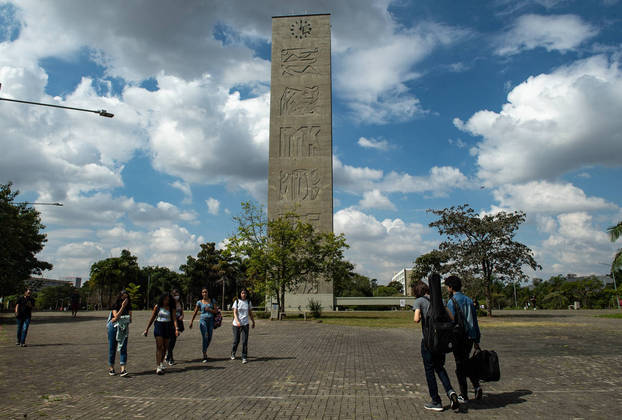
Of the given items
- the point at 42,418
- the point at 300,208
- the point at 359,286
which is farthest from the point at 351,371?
the point at 359,286

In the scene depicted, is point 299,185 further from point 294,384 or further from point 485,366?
point 485,366

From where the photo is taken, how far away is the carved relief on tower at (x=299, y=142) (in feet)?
168

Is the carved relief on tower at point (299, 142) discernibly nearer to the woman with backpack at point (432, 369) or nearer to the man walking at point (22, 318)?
the man walking at point (22, 318)

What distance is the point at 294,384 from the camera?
8.09 m

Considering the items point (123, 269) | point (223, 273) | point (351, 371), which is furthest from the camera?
point (123, 269)

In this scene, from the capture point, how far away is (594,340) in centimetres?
1511

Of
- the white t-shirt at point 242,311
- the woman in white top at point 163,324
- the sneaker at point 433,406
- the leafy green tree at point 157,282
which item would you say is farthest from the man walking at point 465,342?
the leafy green tree at point 157,282

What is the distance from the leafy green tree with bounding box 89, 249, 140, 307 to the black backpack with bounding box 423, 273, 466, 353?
221ft

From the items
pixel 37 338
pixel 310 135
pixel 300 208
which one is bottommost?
pixel 37 338

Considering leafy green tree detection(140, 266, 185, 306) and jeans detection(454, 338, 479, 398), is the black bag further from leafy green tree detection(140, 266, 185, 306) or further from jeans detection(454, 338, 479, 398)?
leafy green tree detection(140, 266, 185, 306)

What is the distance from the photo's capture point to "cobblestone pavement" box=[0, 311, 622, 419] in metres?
6.25

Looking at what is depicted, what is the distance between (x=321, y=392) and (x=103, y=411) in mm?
3432

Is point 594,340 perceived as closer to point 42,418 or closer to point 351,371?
point 351,371

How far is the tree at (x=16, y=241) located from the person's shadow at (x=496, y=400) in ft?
91.7
